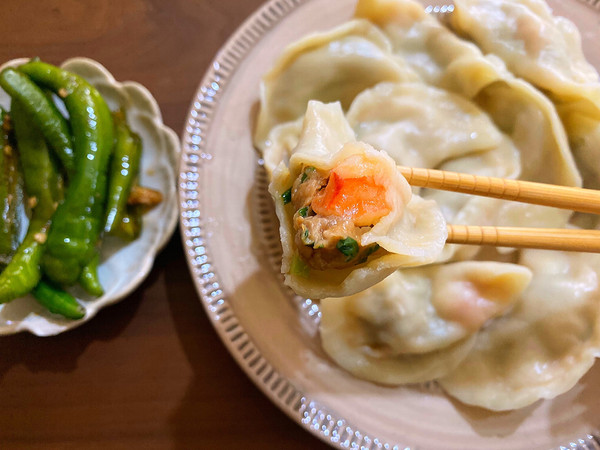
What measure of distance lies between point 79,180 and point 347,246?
4.61 feet

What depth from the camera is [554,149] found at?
1.95 m

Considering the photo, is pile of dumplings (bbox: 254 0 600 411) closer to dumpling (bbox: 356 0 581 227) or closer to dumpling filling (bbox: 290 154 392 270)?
dumpling (bbox: 356 0 581 227)

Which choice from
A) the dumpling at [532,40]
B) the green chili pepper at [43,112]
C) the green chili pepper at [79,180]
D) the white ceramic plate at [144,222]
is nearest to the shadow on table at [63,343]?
the white ceramic plate at [144,222]

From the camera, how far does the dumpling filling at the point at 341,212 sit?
1.19 meters

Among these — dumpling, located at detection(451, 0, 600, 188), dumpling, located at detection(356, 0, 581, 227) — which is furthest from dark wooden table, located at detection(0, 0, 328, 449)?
dumpling, located at detection(451, 0, 600, 188)

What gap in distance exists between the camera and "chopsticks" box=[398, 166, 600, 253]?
56.7 inches

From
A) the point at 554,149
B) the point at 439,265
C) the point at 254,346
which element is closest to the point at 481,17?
the point at 554,149

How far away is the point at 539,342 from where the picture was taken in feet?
6.25

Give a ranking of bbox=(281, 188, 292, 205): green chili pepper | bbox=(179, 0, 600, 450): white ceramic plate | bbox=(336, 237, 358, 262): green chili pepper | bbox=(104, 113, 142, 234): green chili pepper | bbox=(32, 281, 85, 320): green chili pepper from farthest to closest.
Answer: bbox=(104, 113, 142, 234): green chili pepper → bbox=(32, 281, 85, 320): green chili pepper → bbox=(179, 0, 600, 450): white ceramic plate → bbox=(281, 188, 292, 205): green chili pepper → bbox=(336, 237, 358, 262): green chili pepper

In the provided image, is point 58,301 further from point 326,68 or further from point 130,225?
point 326,68

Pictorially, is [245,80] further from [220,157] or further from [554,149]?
[554,149]

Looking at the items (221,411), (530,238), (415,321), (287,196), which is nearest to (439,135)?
(530,238)

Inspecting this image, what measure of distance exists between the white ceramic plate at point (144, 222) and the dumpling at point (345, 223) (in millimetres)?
929

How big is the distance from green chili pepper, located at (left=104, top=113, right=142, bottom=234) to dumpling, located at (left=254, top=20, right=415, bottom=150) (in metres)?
0.63
